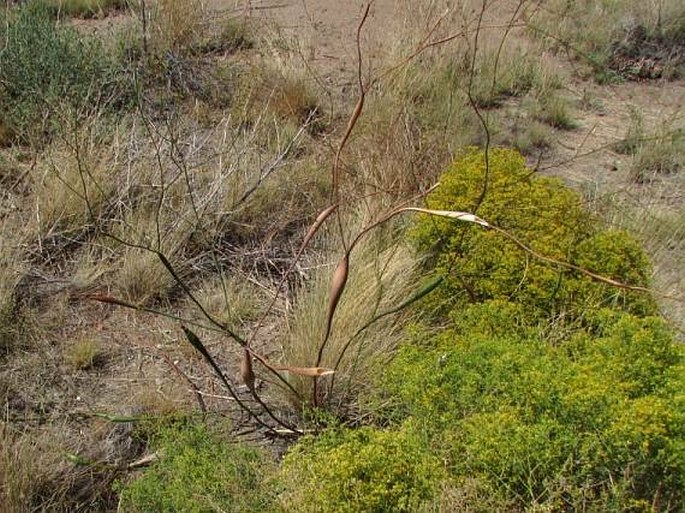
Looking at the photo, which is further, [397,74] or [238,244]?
[397,74]

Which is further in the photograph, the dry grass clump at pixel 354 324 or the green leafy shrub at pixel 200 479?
the dry grass clump at pixel 354 324

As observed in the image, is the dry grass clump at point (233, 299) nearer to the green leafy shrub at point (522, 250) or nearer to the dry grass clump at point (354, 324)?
the dry grass clump at point (354, 324)

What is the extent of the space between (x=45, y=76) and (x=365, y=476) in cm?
378

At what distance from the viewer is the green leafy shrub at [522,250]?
3980 millimetres

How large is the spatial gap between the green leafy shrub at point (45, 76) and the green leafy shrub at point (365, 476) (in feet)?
9.62

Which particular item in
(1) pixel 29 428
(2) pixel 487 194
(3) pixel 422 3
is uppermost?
(3) pixel 422 3

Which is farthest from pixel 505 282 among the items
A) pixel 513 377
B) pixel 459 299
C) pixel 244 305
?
pixel 244 305

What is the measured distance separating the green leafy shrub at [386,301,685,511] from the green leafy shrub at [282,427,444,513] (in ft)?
0.53

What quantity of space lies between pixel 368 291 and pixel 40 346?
1.43m

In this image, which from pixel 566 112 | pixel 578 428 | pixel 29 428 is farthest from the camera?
A: pixel 566 112

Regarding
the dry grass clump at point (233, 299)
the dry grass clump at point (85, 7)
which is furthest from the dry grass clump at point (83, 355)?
the dry grass clump at point (85, 7)

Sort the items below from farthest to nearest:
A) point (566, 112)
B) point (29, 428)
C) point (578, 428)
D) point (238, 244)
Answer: point (566, 112)
point (238, 244)
point (29, 428)
point (578, 428)

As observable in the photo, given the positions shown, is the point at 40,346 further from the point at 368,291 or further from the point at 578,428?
the point at 578,428

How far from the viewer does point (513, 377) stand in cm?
328
